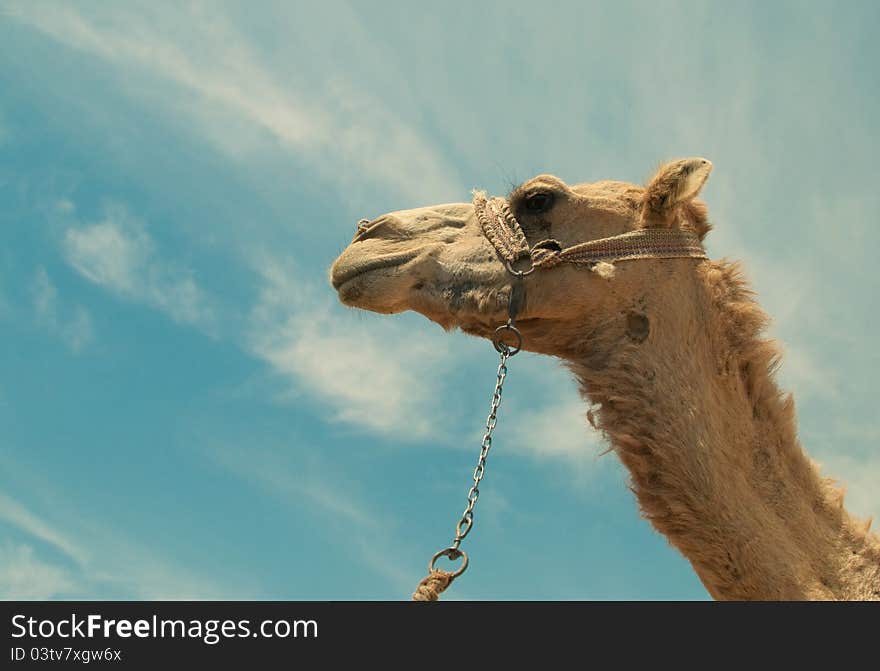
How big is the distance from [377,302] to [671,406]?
197 cm

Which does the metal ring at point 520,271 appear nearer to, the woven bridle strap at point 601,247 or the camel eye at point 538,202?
the woven bridle strap at point 601,247

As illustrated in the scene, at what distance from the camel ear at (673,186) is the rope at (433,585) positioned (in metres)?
2.69

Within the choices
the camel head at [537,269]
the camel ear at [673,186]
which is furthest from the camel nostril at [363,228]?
the camel ear at [673,186]

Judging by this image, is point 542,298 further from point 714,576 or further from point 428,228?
point 714,576

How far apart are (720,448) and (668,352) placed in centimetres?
66

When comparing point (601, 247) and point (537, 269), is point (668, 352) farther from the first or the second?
point (537, 269)

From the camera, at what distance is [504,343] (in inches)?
250

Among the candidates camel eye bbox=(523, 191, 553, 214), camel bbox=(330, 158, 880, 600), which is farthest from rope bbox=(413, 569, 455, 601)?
camel eye bbox=(523, 191, 553, 214)

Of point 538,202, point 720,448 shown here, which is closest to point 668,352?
point 720,448

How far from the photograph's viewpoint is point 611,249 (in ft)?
20.6

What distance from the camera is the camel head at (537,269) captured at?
244 inches

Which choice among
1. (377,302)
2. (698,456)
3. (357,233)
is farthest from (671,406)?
(357,233)

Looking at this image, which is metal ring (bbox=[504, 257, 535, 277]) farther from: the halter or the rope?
the rope

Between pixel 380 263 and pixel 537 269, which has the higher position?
pixel 380 263
